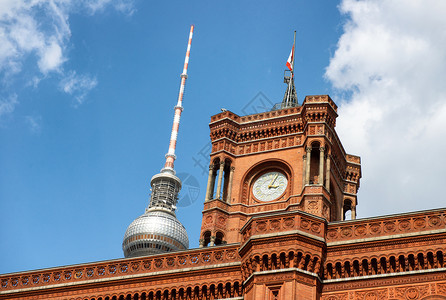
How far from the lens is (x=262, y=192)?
47.5 metres

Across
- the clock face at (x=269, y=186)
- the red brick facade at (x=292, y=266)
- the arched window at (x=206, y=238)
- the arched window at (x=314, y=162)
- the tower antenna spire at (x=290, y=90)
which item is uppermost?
the tower antenna spire at (x=290, y=90)

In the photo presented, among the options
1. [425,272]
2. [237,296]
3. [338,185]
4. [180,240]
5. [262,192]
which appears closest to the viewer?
[425,272]

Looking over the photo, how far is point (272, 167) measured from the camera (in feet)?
159

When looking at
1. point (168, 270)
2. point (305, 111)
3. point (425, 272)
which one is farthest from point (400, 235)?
point (305, 111)

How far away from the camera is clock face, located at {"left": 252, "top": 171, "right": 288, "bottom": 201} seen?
154 feet

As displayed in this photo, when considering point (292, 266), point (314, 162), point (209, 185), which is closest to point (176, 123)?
point (209, 185)

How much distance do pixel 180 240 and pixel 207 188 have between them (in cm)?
1241

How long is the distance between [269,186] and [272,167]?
4.50 feet

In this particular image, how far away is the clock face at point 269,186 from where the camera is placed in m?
47.0

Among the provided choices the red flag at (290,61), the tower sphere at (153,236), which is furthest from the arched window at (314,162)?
the tower sphere at (153,236)

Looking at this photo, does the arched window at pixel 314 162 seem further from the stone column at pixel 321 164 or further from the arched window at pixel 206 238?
the arched window at pixel 206 238

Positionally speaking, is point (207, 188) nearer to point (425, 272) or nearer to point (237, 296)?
point (237, 296)

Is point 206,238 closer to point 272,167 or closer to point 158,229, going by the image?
point 272,167

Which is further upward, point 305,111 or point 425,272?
point 305,111
